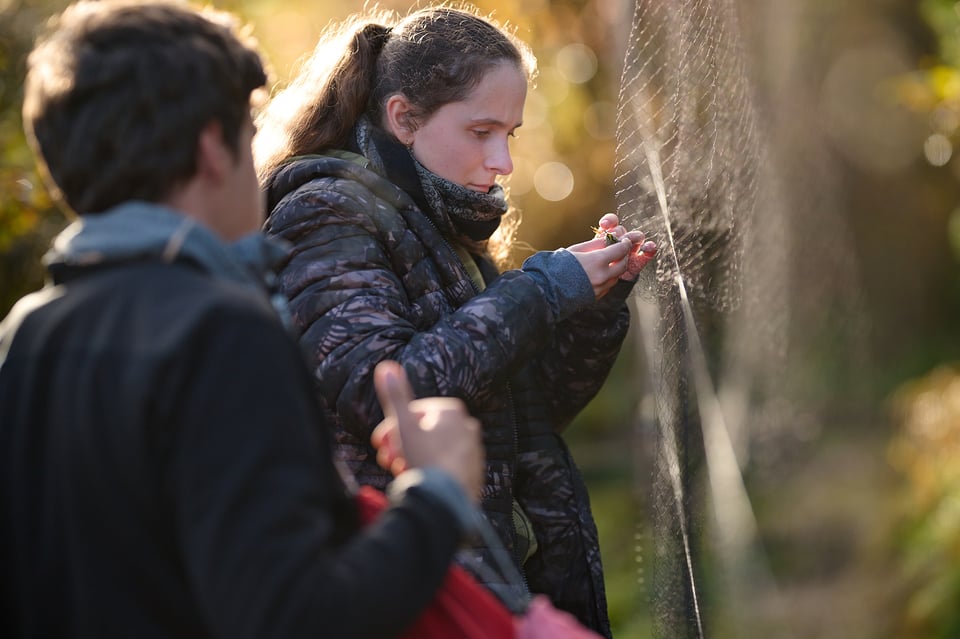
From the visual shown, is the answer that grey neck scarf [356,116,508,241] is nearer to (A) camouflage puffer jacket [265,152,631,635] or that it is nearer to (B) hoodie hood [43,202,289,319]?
(A) camouflage puffer jacket [265,152,631,635]

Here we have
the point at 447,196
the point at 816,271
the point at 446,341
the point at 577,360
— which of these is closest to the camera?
the point at 446,341

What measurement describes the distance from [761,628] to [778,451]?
2596 millimetres

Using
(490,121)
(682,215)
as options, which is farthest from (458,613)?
(682,215)

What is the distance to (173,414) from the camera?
4.46 ft

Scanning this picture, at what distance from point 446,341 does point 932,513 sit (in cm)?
578

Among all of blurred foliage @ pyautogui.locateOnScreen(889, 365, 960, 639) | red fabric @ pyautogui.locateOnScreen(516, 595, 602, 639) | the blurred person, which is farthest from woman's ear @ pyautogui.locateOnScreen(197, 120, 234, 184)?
blurred foliage @ pyautogui.locateOnScreen(889, 365, 960, 639)

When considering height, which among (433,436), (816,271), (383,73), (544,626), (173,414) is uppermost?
(383,73)

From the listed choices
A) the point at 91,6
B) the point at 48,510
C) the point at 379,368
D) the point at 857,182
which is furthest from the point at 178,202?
the point at 857,182

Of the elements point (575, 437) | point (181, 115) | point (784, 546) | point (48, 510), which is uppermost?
point (181, 115)

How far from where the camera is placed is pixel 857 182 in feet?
46.9

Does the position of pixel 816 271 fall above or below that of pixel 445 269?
below

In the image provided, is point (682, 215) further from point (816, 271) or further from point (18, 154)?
point (816, 271)

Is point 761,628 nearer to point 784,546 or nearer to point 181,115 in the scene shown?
point 784,546

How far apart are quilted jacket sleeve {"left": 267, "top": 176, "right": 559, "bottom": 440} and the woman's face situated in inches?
6.2
